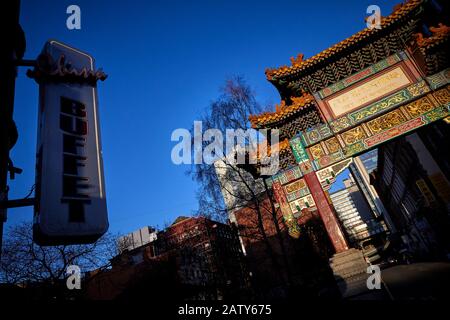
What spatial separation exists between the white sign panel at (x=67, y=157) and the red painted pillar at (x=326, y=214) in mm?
6401

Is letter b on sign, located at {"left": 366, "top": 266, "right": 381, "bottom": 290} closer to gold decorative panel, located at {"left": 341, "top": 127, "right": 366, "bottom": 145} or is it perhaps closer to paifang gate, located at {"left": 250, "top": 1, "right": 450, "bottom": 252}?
paifang gate, located at {"left": 250, "top": 1, "right": 450, "bottom": 252}

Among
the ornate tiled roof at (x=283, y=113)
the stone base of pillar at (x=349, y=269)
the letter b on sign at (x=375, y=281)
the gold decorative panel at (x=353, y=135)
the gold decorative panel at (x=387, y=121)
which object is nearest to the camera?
the letter b on sign at (x=375, y=281)

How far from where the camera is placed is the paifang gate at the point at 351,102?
7.89 m

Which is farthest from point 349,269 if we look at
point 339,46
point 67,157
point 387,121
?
point 67,157

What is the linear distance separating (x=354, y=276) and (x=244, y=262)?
21666mm

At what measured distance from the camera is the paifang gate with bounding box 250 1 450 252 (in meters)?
7.89

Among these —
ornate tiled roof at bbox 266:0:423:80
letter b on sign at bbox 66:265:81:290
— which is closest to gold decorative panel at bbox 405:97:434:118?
ornate tiled roof at bbox 266:0:423:80

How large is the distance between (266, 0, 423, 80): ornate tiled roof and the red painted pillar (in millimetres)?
3737

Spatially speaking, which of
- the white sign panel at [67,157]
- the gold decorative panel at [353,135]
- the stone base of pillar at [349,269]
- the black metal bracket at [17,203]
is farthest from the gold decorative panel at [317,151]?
the black metal bracket at [17,203]

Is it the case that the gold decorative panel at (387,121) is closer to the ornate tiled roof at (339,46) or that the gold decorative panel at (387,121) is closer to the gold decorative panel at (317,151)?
the gold decorative panel at (317,151)

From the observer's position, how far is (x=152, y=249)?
108 ft

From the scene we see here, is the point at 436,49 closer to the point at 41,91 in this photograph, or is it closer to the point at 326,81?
→ the point at 326,81

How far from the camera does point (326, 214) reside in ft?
26.3
